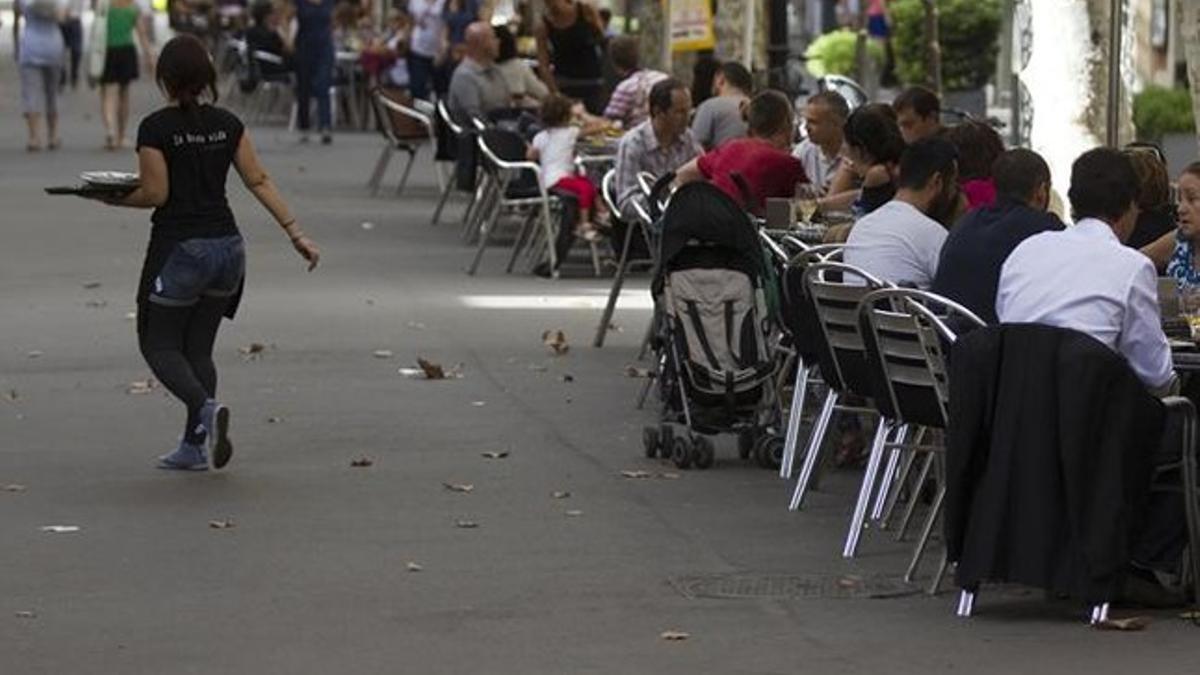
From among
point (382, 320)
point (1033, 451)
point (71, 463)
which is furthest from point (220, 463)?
point (382, 320)

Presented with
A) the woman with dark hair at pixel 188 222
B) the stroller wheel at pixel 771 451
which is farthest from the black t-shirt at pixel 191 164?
the stroller wheel at pixel 771 451

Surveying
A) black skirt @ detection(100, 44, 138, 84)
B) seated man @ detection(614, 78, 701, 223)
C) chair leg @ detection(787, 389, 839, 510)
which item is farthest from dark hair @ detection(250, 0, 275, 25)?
chair leg @ detection(787, 389, 839, 510)

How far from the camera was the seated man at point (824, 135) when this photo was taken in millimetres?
14711

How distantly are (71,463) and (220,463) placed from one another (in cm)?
70

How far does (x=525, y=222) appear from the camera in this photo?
2239 cm

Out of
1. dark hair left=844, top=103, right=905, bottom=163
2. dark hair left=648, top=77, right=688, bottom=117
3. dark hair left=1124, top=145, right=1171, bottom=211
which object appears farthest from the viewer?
dark hair left=648, top=77, right=688, bottom=117

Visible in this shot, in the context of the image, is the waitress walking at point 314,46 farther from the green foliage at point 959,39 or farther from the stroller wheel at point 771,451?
the stroller wheel at point 771,451

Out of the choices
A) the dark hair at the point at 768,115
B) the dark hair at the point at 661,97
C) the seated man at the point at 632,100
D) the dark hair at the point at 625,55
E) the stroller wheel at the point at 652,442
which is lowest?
the stroller wheel at the point at 652,442

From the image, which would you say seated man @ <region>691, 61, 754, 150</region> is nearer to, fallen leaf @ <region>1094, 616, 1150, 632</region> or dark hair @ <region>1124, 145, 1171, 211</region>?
dark hair @ <region>1124, 145, 1171, 211</region>

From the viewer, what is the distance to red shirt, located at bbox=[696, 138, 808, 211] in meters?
14.2

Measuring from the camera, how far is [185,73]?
12.2m

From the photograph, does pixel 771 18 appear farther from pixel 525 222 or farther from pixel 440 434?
pixel 440 434

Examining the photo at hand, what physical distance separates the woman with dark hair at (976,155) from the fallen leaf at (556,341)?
469cm

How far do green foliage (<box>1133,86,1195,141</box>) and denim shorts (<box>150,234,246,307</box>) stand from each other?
15.6 metres
